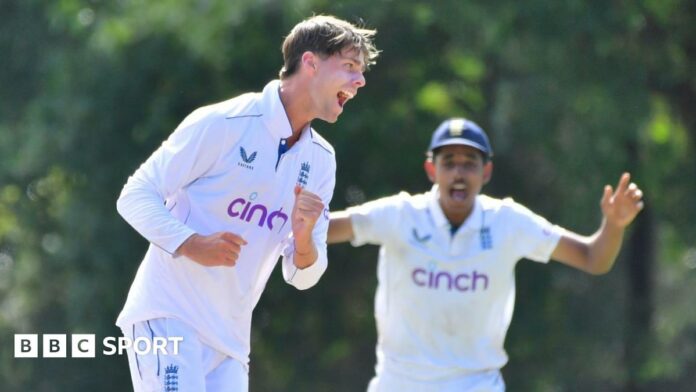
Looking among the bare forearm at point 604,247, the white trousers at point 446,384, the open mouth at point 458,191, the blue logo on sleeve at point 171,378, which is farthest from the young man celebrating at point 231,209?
the bare forearm at point 604,247

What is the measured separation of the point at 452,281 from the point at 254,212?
196cm

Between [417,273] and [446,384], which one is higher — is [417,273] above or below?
above

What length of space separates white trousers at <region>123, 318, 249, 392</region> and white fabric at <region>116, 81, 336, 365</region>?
3cm

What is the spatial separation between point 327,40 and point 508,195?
29.4 feet

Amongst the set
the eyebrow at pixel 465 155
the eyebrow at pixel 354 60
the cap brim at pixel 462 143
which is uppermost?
the cap brim at pixel 462 143

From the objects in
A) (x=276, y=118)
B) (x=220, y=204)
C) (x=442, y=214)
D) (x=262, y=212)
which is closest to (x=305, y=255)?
(x=262, y=212)

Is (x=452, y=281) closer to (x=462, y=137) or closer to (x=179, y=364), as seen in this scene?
(x=462, y=137)

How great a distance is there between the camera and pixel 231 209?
4828 mm

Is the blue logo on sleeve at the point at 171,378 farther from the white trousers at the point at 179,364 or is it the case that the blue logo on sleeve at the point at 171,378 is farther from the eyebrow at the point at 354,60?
the eyebrow at the point at 354,60

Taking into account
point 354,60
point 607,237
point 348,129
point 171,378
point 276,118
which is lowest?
point 171,378

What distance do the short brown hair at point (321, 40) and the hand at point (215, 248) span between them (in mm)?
733

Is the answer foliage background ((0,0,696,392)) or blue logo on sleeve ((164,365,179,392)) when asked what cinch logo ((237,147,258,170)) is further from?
foliage background ((0,0,696,392))

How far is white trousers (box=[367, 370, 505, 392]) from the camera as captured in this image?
6.48 meters

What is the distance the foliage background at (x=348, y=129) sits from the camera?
13.0 meters
